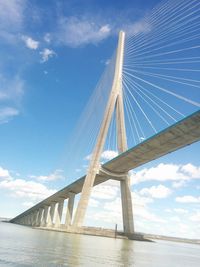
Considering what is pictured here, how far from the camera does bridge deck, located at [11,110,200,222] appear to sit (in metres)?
28.5

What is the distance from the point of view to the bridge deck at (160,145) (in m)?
28.5

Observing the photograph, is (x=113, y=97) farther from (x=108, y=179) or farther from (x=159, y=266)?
(x=159, y=266)

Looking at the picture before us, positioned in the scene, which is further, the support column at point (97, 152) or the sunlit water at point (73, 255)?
the support column at point (97, 152)

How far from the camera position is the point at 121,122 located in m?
40.0

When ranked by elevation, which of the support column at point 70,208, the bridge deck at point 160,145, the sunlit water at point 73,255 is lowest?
the sunlit water at point 73,255

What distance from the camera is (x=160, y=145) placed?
111 ft

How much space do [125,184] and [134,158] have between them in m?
6.57

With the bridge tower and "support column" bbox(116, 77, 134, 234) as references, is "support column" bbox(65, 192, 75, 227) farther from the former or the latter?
the bridge tower

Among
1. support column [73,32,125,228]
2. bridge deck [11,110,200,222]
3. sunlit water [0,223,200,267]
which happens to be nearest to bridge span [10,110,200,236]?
bridge deck [11,110,200,222]

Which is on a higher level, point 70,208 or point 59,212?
point 59,212

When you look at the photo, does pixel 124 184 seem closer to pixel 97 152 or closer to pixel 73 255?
pixel 97 152

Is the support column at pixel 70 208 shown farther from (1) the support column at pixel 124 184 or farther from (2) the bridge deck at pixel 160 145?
(1) the support column at pixel 124 184

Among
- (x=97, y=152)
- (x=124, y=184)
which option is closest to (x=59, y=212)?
(x=124, y=184)

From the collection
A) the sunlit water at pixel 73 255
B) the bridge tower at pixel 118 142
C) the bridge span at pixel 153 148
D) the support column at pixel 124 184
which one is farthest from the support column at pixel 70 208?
the sunlit water at pixel 73 255
